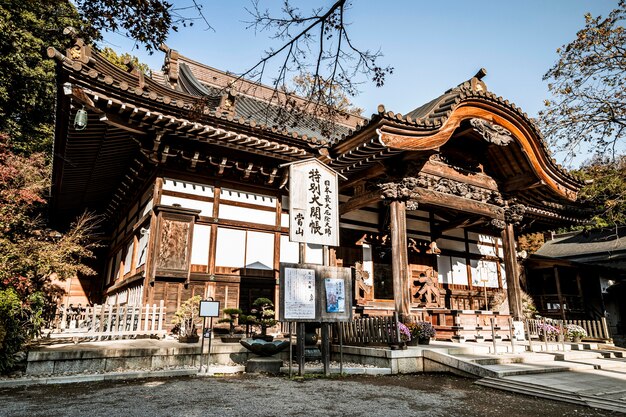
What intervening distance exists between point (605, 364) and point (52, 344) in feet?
37.6

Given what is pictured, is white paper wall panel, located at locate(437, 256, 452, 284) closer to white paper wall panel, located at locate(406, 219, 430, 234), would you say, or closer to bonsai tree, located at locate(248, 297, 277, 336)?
white paper wall panel, located at locate(406, 219, 430, 234)

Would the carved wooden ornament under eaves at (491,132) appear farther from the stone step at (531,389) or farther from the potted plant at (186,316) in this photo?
the potted plant at (186,316)

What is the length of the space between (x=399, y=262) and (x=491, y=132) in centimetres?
476

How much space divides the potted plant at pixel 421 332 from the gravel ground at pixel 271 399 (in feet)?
5.66

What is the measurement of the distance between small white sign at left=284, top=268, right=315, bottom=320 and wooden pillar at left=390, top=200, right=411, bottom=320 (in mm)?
2955

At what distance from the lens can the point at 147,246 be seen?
9828 mm

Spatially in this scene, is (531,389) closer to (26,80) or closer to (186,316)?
(186,316)

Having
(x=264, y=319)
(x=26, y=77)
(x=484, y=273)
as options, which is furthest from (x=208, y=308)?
(x=26, y=77)

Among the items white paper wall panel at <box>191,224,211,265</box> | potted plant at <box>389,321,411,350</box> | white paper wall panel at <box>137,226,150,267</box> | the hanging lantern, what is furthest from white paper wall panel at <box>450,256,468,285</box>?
the hanging lantern

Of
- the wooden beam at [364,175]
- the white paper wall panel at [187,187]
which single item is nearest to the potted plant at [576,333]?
the wooden beam at [364,175]

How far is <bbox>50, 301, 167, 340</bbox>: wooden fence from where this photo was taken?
7834 millimetres

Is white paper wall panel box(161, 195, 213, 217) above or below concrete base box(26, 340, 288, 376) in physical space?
above

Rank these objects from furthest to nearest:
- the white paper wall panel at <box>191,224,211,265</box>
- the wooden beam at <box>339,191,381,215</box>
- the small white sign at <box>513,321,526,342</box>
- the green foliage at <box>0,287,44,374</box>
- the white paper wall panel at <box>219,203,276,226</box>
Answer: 1. the small white sign at <box>513,321,526,342</box>
2. the white paper wall panel at <box>219,203,276,226</box>
3. the wooden beam at <box>339,191,381,215</box>
4. the white paper wall panel at <box>191,224,211,265</box>
5. the green foliage at <box>0,287,44,374</box>

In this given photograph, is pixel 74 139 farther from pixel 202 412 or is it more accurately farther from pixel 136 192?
pixel 202 412
